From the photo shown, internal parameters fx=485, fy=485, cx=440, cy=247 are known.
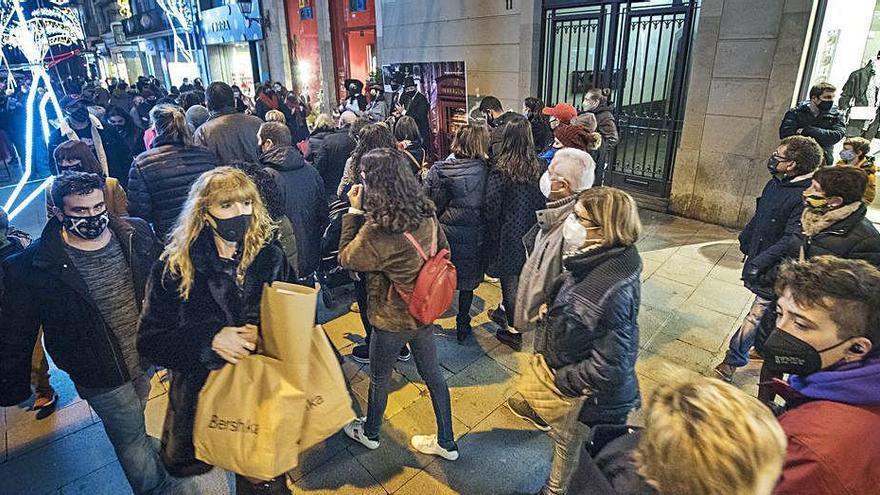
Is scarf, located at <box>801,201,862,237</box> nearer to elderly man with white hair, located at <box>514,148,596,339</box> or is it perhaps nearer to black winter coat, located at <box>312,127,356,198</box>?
elderly man with white hair, located at <box>514,148,596,339</box>

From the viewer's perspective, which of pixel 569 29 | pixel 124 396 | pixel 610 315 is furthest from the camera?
pixel 569 29

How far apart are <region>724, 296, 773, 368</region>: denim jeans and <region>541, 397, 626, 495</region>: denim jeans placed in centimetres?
168

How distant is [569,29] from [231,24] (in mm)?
13582

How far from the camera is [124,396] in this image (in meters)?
2.46

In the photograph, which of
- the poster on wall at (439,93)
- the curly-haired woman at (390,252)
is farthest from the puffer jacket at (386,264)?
the poster on wall at (439,93)

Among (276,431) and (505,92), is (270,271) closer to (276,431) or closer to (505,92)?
(276,431)

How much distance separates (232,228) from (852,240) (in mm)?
3406

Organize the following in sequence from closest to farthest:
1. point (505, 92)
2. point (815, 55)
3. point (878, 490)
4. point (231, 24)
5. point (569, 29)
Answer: point (878, 490)
point (815, 55)
point (569, 29)
point (505, 92)
point (231, 24)

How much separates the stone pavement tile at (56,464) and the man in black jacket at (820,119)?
285 inches

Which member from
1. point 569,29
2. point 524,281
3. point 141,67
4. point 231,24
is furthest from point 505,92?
point 141,67

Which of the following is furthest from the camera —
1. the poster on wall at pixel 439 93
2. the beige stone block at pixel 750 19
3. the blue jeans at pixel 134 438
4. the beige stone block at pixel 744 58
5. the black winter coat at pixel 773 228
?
the poster on wall at pixel 439 93

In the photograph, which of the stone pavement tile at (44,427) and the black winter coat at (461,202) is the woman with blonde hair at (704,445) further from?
the stone pavement tile at (44,427)

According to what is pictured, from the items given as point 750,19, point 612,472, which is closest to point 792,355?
point 612,472

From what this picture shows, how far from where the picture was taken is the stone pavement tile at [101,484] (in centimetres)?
291
